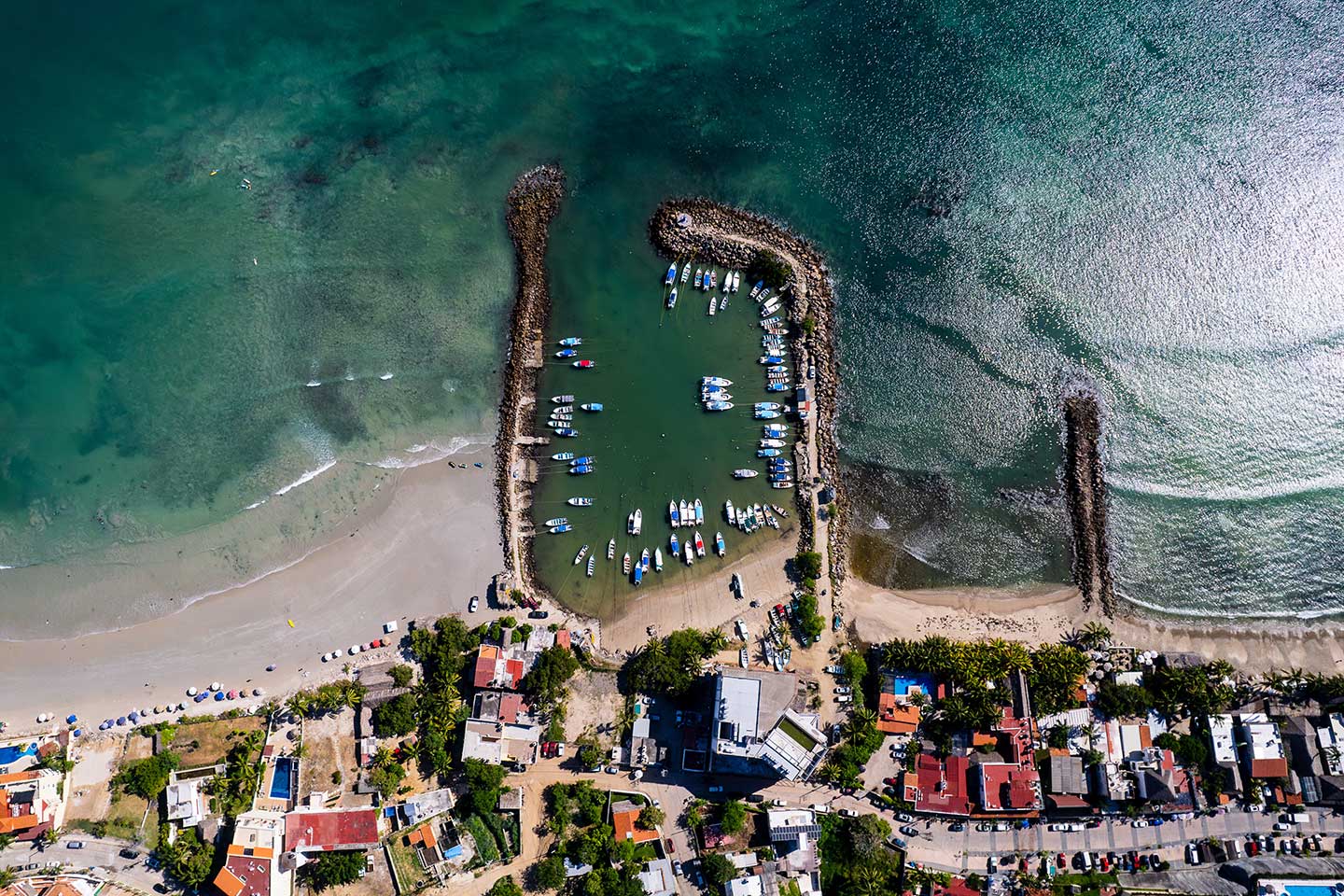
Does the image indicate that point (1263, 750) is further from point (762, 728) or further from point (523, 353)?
point (523, 353)

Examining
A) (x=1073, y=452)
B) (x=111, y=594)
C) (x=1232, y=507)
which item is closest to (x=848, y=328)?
(x=1073, y=452)

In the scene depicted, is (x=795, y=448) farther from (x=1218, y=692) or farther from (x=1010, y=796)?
(x=1218, y=692)

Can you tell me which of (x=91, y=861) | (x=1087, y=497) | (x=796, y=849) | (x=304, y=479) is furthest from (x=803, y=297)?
(x=91, y=861)

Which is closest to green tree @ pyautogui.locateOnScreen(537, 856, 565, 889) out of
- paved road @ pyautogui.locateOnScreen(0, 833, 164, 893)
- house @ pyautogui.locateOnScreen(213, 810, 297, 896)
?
house @ pyautogui.locateOnScreen(213, 810, 297, 896)

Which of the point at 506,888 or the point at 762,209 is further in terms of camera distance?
the point at 762,209

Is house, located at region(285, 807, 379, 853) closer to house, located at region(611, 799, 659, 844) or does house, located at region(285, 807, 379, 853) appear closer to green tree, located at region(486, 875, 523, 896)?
green tree, located at region(486, 875, 523, 896)

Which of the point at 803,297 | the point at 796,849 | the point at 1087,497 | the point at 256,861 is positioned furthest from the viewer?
the point at 803,297
